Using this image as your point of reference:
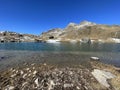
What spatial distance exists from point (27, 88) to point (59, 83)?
315 cm

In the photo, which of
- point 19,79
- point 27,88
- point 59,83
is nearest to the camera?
point 27,88

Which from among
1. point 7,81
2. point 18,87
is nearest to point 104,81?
point 18,87

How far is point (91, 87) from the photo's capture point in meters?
11.9

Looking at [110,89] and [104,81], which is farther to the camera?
[104,81]

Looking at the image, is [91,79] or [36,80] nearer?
[36,80]

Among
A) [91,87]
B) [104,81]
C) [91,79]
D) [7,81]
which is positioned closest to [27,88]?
[7,81]

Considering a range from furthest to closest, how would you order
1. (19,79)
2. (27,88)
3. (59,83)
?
(19,79) < (59,83) < (27,88)

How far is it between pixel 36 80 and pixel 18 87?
6.54ft

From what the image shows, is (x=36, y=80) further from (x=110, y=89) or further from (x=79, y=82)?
(x=110, y=89)

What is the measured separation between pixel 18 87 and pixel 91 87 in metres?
7.13

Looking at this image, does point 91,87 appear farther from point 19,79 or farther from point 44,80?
point 19,79

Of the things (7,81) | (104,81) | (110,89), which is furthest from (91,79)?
(7,81)

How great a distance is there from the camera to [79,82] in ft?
41.6

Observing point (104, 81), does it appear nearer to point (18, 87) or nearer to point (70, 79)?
point (70, 79)
